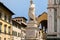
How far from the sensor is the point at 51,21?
204ft

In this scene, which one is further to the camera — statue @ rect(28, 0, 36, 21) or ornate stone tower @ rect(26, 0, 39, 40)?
statue @ rect(28, 0, 36, 21)

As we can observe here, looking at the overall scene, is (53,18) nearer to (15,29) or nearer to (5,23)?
(5,23)

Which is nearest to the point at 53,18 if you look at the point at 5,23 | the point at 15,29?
the point at 5,23

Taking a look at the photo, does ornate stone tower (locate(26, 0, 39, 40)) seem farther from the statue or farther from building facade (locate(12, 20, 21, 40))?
building facade (locate(12, 20, 21, 40))

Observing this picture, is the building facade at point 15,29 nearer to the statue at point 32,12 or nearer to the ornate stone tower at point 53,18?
the ornate stone tower at point 53,18

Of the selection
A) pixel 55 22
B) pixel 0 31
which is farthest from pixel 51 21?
pixel 0 31

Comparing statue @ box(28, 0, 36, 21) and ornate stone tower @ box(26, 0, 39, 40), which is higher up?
statue @ box(28, 0, 36, 21)

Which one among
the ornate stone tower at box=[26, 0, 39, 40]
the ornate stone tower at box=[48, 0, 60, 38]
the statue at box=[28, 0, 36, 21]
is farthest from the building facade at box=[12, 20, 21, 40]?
the ornate stone tower at box=[26, 0, 39, 40]

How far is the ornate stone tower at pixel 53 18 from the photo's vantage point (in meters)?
60.6

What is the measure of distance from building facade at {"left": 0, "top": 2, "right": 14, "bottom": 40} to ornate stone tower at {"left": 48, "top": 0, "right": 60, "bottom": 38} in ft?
38.0

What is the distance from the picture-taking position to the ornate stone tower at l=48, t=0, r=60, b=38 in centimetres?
6062

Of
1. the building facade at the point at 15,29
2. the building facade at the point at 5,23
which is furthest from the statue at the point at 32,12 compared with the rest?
the building facade at the point at 15,29

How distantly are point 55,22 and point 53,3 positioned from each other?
15.6ft

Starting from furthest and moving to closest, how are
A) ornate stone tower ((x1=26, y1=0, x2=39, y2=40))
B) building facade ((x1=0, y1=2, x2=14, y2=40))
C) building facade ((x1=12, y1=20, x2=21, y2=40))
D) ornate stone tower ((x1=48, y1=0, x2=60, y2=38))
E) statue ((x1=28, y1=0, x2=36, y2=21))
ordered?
building facade ((x1=12, y1=20, x2=21, y2=40)) → building facade ((x1=0, y1=2, x2=14, y2=40)) → ornate stone tower ((x1=48, y1=0, x2=60, y2=38)) → statue ((x1=28, y1=0, x2=36, y2=21)) → ornate stone tower ((x1=26, y1=0, x2=39, y2=40))
